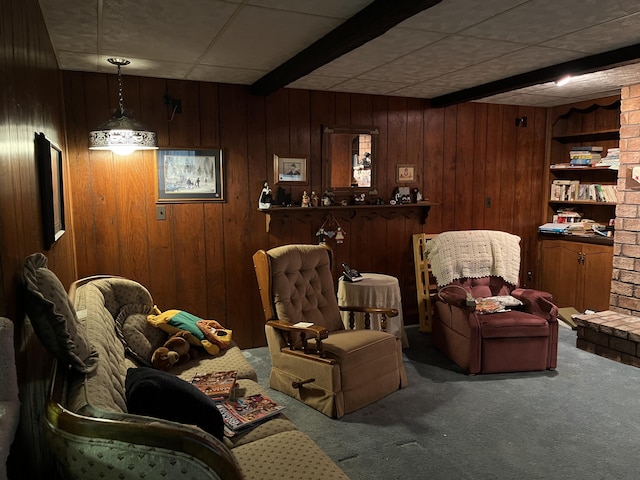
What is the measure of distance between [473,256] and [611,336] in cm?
126

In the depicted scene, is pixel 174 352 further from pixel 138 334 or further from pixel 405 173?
pixel 405 173

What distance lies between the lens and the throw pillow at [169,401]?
1551 millimetres

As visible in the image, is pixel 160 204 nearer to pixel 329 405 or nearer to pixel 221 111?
pixel 221 111

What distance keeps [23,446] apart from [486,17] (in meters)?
2.65

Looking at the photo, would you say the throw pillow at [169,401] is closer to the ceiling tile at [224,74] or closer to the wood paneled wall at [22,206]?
the wood paneled wall at [22,206]

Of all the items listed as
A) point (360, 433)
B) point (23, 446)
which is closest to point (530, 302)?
point (360, 433)

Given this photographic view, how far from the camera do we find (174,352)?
9.14 ft

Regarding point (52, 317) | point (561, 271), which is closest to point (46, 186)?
point (52, 317)

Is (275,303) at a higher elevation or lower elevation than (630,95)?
lower

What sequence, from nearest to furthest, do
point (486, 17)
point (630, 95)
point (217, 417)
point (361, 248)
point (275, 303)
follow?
1. point (217, 417)
2. point (486, 17)
3. point (275, 303)
4. point (630, 95)
5. point (361, 248)

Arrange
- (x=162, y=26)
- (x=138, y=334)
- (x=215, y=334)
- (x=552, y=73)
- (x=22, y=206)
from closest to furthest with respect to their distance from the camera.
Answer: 1. (x=22, y=206)
2. (x=162, y=26)
3. (x=138, y=334)
4. (x=215, y=334)
5. (x=552, y=73)

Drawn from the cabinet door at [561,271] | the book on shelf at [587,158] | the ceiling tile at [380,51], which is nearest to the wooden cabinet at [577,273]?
the cabinet door at [561,271]

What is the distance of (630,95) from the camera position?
427cm

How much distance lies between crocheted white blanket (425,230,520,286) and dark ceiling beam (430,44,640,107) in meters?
1.26
